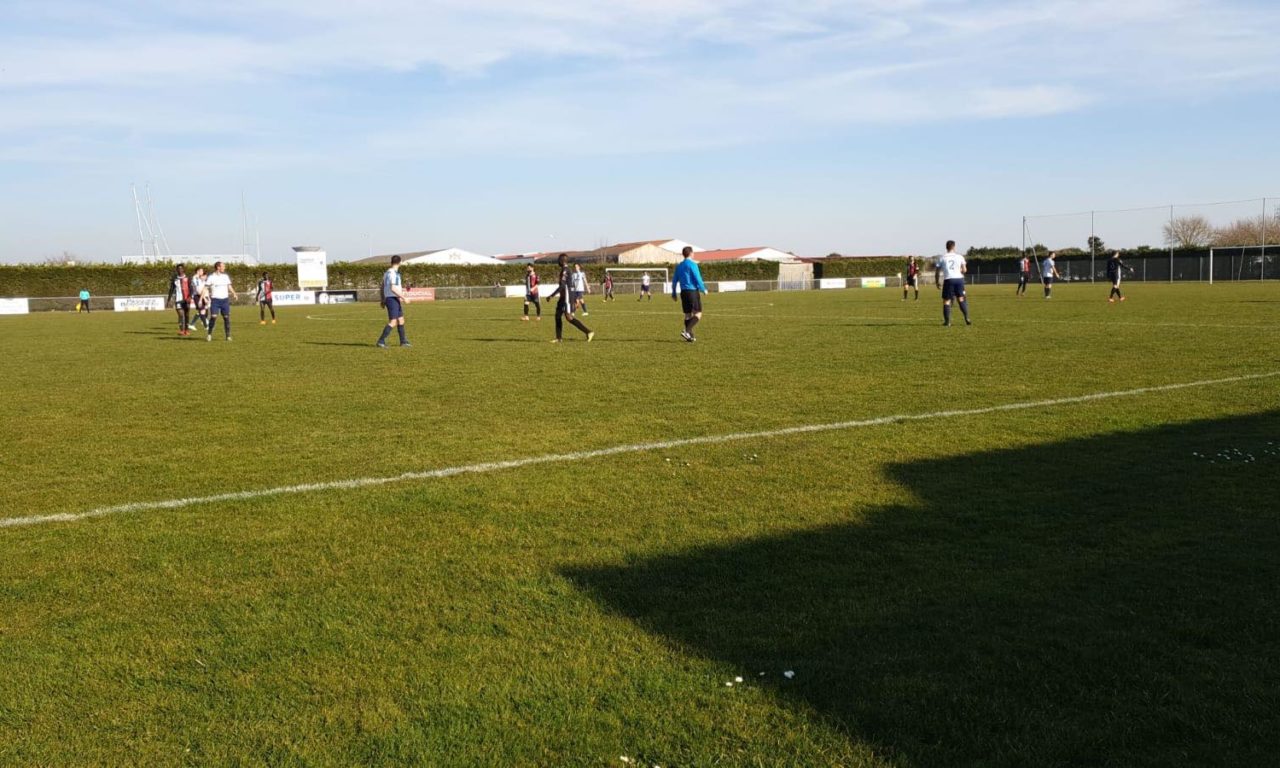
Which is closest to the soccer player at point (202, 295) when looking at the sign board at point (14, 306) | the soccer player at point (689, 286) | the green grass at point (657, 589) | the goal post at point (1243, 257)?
the soccer player at point (689, 286)

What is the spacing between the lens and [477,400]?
1185 centimetres

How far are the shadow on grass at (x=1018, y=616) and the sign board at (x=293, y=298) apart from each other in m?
54.8

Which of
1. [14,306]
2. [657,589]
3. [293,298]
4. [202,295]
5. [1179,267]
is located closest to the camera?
[657,589]

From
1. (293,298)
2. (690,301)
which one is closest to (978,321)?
(690,301)

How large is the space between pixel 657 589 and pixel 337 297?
2254 inches

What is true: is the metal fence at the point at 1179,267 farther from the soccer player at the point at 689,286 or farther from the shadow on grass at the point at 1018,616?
the shadow on grass at the point at 1018,616

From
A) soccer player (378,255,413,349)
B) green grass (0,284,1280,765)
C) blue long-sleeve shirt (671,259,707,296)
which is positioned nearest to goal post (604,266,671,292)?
soccer player (378,255,413,349)

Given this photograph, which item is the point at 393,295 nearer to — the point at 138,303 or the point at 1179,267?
the point at 138,303

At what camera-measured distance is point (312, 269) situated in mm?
61906

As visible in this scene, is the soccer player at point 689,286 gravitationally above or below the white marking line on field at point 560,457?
above

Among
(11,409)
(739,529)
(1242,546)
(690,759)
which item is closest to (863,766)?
(690,759)

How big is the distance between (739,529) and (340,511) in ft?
8.27

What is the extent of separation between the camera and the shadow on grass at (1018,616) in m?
3.33

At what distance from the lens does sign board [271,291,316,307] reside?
56.8 m
